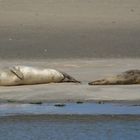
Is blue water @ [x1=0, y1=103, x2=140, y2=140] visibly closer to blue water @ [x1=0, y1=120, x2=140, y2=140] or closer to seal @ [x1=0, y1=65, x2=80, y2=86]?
blue water @ [x1=0, y1=120, x2=140, y2=140]

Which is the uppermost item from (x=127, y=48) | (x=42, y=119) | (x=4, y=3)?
(x=4, y=3)

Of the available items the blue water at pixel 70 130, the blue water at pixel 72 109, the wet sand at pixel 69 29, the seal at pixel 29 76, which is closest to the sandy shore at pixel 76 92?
Answer: the seal at pixel 29 76

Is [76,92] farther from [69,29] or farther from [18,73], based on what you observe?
[69,29]

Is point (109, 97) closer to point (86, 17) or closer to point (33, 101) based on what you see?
point (33, 101)

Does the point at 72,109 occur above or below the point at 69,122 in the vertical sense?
above

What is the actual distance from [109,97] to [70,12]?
33.6 feet

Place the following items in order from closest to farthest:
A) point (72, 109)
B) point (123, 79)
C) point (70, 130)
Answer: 1. point (70, 130)
2. point (72, 109)
3. point (123, 79)

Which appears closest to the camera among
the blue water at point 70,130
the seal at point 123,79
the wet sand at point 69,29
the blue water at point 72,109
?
the blue water at point 70,130

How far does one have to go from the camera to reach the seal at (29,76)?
1180 cm

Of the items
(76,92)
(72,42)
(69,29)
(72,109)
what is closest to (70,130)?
(72,109)

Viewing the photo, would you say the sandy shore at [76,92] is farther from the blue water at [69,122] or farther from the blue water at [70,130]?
the blue water at [70,130]

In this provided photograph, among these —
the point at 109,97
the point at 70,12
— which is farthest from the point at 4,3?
the point at 109,97

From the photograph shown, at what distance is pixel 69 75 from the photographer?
12680 mm

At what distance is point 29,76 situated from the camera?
38.9ft
